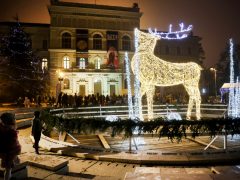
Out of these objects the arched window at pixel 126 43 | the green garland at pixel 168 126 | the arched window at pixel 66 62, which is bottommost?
the green garland at pixel 168 126

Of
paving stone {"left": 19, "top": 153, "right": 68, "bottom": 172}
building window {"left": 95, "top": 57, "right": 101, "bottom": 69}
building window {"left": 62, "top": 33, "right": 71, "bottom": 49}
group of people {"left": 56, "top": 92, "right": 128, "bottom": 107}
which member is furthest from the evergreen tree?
paving stone {"left": 19, "top": 153, "right": 68, "bottom": 172}

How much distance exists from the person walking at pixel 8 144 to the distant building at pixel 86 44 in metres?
48.3

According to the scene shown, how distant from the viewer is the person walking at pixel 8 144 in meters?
6.97

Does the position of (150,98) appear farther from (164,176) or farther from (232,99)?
(232,99)

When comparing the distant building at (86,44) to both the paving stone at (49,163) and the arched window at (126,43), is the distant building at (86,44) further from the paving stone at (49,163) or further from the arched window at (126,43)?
the paving stone at (49,163)

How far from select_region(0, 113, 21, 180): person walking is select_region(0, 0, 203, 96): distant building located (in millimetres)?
48307

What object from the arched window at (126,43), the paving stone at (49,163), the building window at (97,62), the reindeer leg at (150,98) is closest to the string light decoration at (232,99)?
the reindeer leg at (150,98)

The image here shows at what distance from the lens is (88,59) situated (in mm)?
58625

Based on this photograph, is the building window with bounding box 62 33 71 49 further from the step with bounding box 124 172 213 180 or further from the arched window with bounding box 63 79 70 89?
the step with bounding box 124 172 213 180

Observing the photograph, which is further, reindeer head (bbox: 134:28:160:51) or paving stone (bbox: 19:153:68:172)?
reindeer head (bbox: 134:28:160:51)

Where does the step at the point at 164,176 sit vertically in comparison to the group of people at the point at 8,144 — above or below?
below

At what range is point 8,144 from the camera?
7.03m

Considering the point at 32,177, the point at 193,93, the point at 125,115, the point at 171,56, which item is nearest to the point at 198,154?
the point at 32,177

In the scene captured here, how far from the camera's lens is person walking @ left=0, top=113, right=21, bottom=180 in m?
6.97
